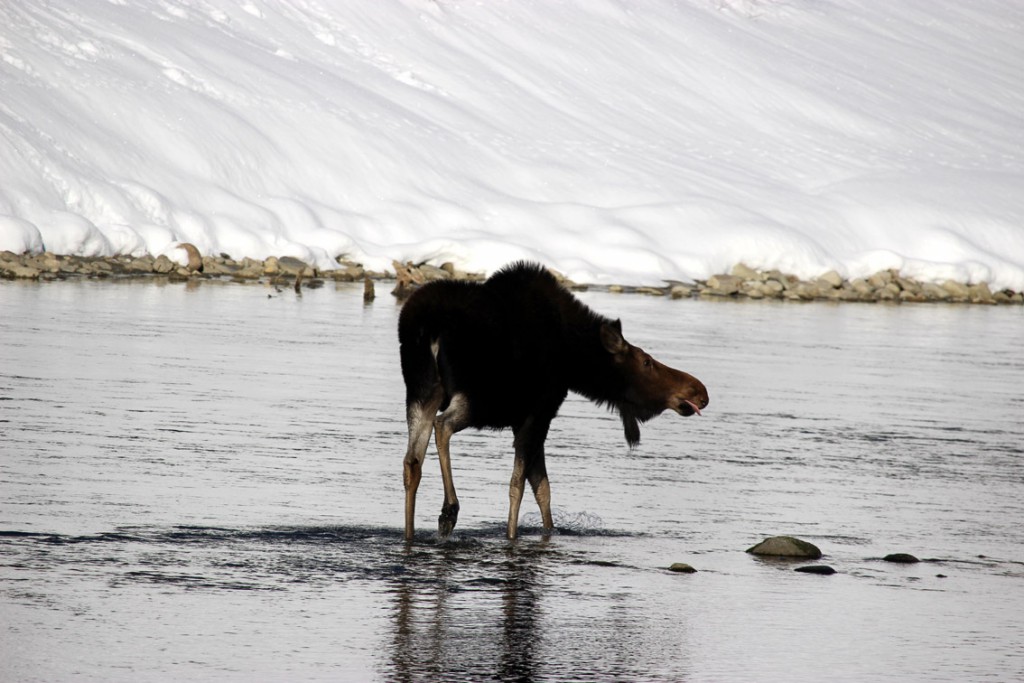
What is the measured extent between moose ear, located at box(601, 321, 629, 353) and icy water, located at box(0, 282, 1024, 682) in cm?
119

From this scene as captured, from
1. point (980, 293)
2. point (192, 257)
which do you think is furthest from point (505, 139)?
point (192, 257)

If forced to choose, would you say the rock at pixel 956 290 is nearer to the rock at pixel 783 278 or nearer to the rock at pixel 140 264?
the rock at pixel 783 278

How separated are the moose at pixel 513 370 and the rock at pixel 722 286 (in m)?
47.3

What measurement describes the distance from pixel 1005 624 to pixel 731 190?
73883mm

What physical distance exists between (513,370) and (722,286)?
49.9 meters

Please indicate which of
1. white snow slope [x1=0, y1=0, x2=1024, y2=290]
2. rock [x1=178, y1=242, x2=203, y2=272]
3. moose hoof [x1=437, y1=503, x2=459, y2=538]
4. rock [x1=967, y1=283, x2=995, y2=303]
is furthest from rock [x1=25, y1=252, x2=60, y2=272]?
moose hoof [x1=437, y1=503, x2=459, y2=538]

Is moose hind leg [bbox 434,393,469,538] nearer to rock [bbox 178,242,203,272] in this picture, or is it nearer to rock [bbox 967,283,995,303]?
rock [bbox 178,242,203,272]

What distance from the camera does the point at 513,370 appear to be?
→ 10242 millimetres

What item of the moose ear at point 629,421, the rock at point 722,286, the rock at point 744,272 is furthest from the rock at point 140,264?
the moose ear at point 629,421

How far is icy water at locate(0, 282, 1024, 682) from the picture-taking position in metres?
7.21

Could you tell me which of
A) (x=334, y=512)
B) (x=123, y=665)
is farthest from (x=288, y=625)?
(x=334, y=512)

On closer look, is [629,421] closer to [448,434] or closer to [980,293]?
[448,434]

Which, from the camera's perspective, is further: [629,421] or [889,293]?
[889,293]

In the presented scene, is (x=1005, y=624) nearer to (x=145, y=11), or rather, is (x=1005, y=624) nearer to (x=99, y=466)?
(x=99, y=466)
